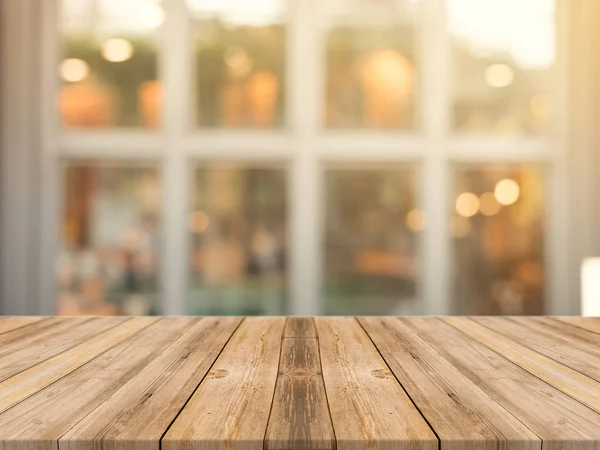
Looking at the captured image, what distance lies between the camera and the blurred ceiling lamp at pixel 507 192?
251 centimetres

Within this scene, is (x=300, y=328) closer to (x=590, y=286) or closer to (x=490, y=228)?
(x=490, y=228)

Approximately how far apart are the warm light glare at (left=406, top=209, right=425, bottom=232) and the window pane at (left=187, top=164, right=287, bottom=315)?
1.84ft

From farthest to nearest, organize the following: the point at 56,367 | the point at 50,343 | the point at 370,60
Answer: the point at 370,60 → the point at 50,343 → the point at 56,367

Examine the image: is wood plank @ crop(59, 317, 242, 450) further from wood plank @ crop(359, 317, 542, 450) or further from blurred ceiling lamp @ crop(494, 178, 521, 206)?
blurred ceiling lamp @ crop(494, 178, 521, 206)

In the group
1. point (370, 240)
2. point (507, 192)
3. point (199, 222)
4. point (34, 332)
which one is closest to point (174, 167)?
point (199, 222)

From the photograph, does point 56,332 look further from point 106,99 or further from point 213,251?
point 106,99

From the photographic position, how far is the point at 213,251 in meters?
2.50

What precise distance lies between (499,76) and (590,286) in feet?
3.31

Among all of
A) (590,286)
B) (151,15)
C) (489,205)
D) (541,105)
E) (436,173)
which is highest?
(151,15)

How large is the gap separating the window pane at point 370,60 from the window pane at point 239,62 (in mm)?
244

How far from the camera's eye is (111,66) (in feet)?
8.13

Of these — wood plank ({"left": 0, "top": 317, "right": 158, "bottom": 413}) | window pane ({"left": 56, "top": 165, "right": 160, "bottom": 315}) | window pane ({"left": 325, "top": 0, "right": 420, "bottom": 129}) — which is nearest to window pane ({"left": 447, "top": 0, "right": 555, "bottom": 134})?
window pane ({"left": 325, "top": 0, "right": 420, "bottom": 129})

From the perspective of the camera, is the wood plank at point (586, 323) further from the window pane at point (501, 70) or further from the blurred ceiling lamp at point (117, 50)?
the blurred ceiling lamp at point (117, 50)

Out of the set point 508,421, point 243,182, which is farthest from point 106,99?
point 508,421
